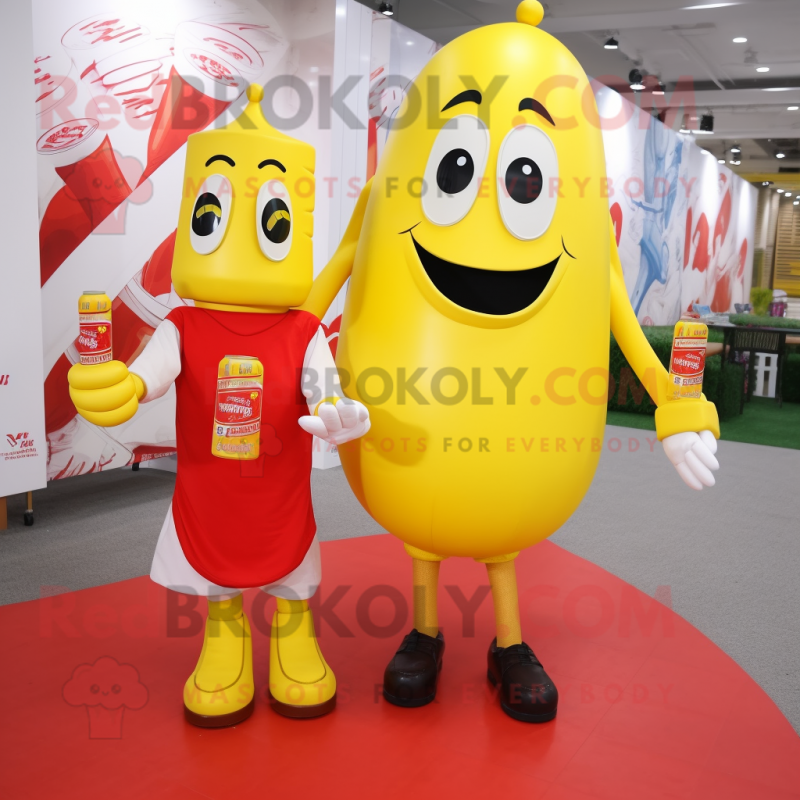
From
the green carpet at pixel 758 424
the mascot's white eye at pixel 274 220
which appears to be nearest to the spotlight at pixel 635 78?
the green carpet at pixel 758 424

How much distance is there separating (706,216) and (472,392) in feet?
34.1

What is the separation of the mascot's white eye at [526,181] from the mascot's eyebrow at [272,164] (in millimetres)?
470

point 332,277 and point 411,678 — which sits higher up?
point 332,277

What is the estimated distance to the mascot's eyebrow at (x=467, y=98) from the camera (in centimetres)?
181

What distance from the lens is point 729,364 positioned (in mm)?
7160

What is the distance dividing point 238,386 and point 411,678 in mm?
831

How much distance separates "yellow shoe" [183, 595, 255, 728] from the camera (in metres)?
1.84

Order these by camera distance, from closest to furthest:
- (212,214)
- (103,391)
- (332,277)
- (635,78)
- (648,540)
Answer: (103,391) < (212,214) < (332,277) < (648,540) < (635,78)

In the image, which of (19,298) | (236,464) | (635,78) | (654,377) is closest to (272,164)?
(236,464)

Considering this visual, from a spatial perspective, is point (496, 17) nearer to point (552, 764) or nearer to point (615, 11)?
point (615, 11)

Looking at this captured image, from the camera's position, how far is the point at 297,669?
1.92 metres

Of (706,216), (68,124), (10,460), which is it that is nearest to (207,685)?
(10,460)

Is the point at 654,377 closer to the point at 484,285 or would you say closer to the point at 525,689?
the point at 484,285

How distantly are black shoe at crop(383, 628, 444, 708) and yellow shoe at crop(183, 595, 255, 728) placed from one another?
1.09 feet
